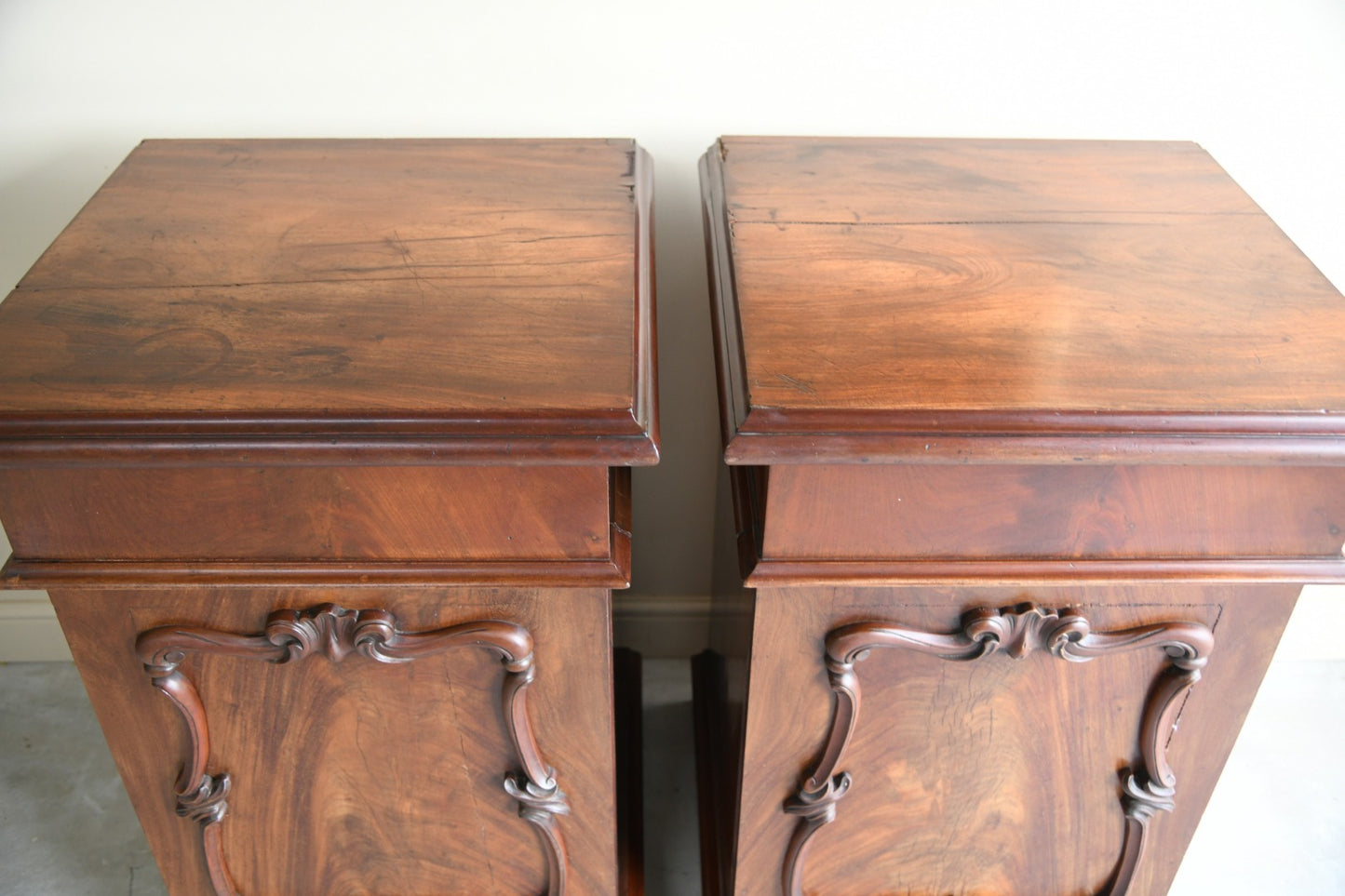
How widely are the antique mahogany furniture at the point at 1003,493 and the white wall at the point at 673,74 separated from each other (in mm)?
105

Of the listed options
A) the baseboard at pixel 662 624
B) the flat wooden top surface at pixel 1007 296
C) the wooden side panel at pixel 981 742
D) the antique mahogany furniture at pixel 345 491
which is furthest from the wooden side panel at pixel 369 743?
the baseboard at pixel 662 624

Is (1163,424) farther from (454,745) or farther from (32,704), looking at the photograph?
(32,704)

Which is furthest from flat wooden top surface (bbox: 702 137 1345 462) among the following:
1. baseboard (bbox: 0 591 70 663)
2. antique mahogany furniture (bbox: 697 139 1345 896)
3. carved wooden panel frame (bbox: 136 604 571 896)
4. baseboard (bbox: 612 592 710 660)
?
baseboard (bbox: 0 591 70 663)

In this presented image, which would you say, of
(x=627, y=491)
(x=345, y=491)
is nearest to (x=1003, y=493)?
(x=627, y=491)

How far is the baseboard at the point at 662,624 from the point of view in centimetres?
137

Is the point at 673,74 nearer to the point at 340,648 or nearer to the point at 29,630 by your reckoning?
the point at 340,648

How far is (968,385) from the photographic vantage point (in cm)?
66

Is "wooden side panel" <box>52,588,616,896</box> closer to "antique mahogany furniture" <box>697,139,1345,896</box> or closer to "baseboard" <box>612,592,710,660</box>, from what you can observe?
"antique mahogany furniture" <box>697,139,1345,896</box>

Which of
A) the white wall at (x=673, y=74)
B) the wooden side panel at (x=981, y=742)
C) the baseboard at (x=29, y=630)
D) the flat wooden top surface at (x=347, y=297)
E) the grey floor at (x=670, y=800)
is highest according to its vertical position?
the white wall at (x=673, y=74)

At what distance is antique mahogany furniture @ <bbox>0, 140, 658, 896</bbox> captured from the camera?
655mm

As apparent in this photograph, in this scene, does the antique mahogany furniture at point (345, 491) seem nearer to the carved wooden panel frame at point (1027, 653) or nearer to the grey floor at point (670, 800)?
the carved wooden panel frame at point (1027, 653)

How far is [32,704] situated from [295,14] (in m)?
0.95

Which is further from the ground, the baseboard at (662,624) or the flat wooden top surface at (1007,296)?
the flat wooden top surface at (1007,296)

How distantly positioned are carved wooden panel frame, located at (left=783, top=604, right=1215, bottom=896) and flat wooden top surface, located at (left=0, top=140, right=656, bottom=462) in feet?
0.82
